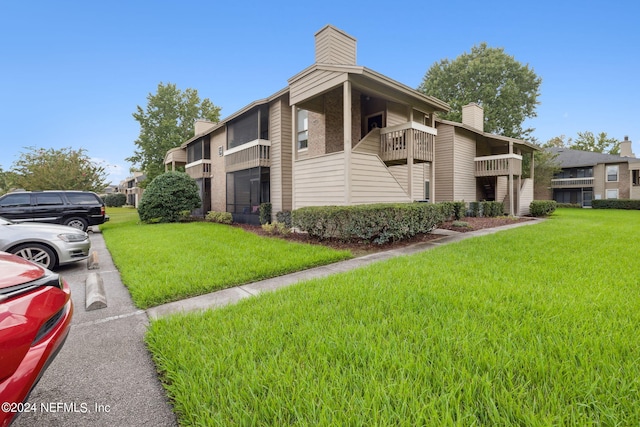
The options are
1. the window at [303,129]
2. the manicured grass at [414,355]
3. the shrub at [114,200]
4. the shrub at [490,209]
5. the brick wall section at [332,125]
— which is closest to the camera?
the manicured grass at [414,355]

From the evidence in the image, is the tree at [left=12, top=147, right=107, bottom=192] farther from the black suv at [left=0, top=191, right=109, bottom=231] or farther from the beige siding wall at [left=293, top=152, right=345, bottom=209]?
the beige siding wall at [left=293, top=152, right=345, bottom=209]

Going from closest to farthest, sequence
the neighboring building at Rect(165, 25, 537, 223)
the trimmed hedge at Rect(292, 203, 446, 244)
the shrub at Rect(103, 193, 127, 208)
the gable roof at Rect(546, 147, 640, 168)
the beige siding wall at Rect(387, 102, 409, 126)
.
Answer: the trimmed hedge at Rect(292, 203, 446, 244) → the neighboring building at Rect(165, 25, 537, 223) → the beige siding wall at Rect(387, 102, 409, 126) → the gable roof at Rect(546, 147, 640, 168) → the shrub at Rect(103, 193, 127, 208)

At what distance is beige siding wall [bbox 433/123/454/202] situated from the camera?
16.2 metres

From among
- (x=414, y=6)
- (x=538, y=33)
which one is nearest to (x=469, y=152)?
(x=538, y=33)

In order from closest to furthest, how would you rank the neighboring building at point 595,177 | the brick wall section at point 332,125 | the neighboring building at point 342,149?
1. the neighboring building at point 342,149
2. the brick wall section at point 332,125
3. the neighboring building at point 595,177

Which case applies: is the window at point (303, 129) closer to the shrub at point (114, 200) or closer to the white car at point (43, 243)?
the white car at point (43, 243)

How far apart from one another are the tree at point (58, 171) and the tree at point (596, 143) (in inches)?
2408

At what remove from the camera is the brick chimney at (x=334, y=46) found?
10055 mm

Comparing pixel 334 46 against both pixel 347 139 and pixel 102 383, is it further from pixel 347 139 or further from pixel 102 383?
pixel 102 383

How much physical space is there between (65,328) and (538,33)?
77.5 feet

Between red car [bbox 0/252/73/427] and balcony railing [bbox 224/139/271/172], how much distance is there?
11.3 m

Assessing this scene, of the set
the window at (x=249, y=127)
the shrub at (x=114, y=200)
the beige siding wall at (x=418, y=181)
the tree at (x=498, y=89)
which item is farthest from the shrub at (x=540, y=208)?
the shrub at (x=114, y=200)

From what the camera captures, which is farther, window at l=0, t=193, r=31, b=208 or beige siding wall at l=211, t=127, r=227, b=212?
beige siding wall at l=211, t=127, r=227, b=212

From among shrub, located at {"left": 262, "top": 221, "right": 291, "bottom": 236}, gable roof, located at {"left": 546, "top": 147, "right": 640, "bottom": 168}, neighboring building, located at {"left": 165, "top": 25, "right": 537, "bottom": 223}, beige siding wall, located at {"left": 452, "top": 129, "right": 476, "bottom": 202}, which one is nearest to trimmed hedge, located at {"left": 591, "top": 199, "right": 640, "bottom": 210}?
gable roof, located at {"left": 546, "top": 147, "right": 640, "bottom": 168}
